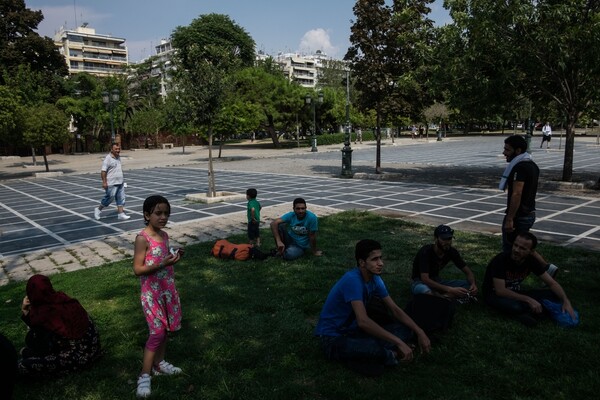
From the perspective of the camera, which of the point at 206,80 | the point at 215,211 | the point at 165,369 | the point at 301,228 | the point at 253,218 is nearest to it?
the point at 165,369

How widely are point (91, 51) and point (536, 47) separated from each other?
84701 mm

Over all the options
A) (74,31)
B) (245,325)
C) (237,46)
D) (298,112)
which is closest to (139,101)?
(237,46)

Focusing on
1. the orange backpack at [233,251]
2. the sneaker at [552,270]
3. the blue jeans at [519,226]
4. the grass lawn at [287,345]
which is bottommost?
the grass lawn at [287,345]

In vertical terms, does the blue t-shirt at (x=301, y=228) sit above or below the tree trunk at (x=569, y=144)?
below

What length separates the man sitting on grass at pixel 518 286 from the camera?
13.8 ft

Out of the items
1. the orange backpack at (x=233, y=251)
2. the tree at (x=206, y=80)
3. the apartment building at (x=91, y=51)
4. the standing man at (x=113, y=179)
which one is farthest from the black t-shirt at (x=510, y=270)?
the apartment building at (x=91, y=51)

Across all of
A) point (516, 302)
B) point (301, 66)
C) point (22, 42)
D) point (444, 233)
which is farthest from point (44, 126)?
point (301, 66)

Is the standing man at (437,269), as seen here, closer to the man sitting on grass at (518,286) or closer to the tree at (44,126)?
the man sitting on grass at (518,286)

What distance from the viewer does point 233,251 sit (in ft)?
22.1

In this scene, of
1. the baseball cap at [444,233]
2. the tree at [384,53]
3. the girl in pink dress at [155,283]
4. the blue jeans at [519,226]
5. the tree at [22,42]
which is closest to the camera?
the girl in pink dress at [155,283]

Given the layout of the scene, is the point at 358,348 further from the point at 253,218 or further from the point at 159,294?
the point at 253,218

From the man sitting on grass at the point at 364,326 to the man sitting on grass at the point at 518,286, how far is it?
117cm

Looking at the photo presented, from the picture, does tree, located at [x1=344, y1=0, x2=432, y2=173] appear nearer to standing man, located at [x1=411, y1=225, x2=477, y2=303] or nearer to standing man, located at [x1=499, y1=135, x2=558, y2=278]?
standing man, located at [x1=499, y1=135, x2=558, y2=278]

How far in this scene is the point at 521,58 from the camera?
1209 cm
